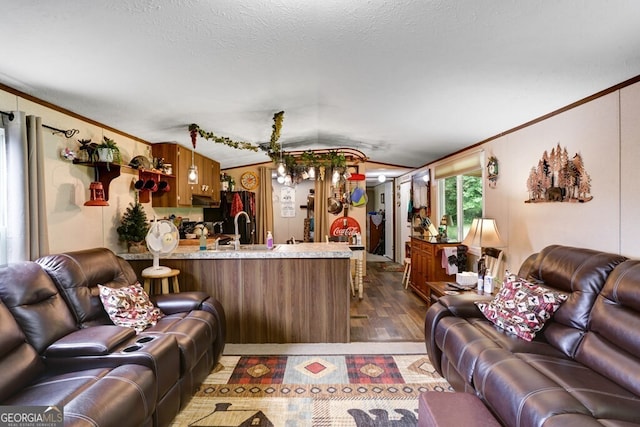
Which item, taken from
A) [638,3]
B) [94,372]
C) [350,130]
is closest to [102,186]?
[94,372]

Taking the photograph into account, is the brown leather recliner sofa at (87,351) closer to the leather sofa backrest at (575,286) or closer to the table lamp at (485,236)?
the leather sofa backrest at (575,286)

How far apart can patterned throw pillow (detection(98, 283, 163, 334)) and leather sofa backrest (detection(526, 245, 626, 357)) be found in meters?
2.87

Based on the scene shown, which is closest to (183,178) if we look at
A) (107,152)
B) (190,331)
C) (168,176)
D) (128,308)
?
(168,176)

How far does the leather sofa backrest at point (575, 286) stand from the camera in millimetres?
2090

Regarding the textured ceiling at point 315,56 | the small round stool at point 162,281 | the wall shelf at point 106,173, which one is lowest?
the small round stool at point 162,281

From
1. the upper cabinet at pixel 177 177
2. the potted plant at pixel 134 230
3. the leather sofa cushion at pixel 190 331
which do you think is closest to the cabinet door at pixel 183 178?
the upper cabinet at pixel 177 177

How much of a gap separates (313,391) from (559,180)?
8.74 ft

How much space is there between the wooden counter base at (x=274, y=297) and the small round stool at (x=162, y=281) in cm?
15

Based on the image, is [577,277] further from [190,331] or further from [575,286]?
[190,331]

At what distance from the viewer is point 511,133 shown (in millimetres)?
3500

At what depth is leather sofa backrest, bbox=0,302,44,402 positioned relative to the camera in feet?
5.30

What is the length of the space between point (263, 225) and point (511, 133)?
4.59 m

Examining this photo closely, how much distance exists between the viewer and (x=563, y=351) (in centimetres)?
210

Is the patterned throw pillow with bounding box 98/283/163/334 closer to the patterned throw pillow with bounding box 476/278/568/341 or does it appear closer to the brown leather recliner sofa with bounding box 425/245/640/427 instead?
the brown leather recliner sofa with bounding box 425/245/640/427
